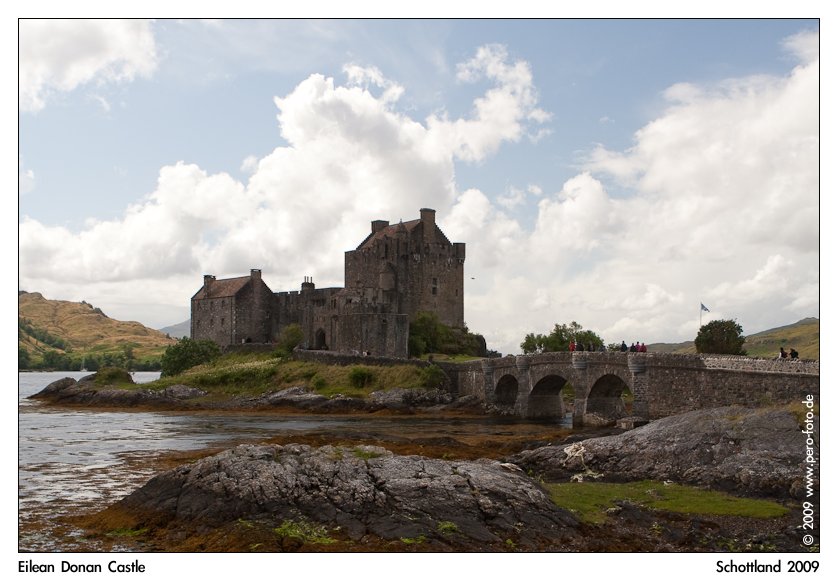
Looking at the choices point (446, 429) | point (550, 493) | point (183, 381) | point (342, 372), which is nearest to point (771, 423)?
point (550, 493)

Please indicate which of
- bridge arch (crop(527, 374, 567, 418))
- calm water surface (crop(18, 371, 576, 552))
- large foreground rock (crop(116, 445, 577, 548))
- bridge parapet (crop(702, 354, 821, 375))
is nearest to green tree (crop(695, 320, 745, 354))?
bridge arch (crop(527, 374, 567, 418))

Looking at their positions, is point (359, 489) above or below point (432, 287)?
below

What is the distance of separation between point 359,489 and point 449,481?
2.43m

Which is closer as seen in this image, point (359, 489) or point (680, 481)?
Result: point (359, 489)

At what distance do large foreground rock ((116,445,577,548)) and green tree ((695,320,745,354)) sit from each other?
4329 cm

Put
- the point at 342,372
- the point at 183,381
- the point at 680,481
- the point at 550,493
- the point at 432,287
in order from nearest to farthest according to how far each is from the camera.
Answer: the point at 550,493 < the point at 680,481 < the point at 342,372 < the point at 183,381 < the point at 432,287

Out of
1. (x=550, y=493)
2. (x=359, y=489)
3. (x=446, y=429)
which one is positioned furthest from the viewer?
(x=446, y=429)

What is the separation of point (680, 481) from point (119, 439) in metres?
29.7

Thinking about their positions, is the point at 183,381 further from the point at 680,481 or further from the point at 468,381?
the point at 680,481

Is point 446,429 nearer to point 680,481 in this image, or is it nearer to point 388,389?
point 388,389

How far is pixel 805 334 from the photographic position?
10881 centimetres

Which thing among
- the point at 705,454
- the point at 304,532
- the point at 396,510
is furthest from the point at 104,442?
the point at 705,454

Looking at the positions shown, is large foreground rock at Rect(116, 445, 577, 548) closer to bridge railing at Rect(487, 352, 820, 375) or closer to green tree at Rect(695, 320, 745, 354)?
bridge railing at Rect(487, 352, 820, 375)

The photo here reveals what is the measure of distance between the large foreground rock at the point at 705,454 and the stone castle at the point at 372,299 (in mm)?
47564
